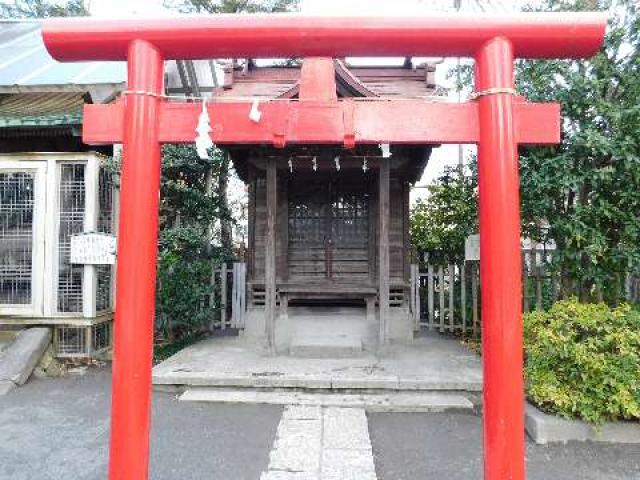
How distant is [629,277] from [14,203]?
415 inches

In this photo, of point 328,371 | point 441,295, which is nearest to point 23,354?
point 328,371

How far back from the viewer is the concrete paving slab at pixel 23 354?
6.63 m

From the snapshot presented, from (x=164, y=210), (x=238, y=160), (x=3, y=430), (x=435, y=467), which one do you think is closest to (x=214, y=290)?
(x=164, y=210)

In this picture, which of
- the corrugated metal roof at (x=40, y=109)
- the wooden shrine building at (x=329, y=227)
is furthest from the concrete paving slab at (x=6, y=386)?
the corrugated metal roof at (x=40, y=109)

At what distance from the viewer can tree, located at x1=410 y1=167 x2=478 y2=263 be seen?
982 centimetres

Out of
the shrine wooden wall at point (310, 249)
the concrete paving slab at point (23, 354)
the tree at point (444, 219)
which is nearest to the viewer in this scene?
the concrete paving slab at point (23, 354)

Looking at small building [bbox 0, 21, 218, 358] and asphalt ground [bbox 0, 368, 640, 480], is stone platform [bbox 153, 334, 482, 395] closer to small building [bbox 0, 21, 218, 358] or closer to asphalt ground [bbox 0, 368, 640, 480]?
asphalt ground [bbox 0, 368, 640, 480]

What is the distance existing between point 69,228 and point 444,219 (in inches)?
317

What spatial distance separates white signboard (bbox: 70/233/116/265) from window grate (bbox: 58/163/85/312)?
1.21 feet

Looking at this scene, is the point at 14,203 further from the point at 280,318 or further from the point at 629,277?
the point at 629,277

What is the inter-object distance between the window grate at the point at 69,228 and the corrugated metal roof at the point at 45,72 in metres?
2.05

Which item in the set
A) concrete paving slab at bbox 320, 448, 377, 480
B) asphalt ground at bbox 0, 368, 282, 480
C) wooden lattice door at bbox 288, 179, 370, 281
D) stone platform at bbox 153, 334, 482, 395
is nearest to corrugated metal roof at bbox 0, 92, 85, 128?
wooden lattice door at bbox 288, 179, 370, 281

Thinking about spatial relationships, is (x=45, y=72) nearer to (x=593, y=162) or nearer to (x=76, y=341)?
(x=76, y=341)

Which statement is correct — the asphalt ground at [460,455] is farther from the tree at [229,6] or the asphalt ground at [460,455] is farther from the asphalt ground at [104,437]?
the tree at [229,6]
